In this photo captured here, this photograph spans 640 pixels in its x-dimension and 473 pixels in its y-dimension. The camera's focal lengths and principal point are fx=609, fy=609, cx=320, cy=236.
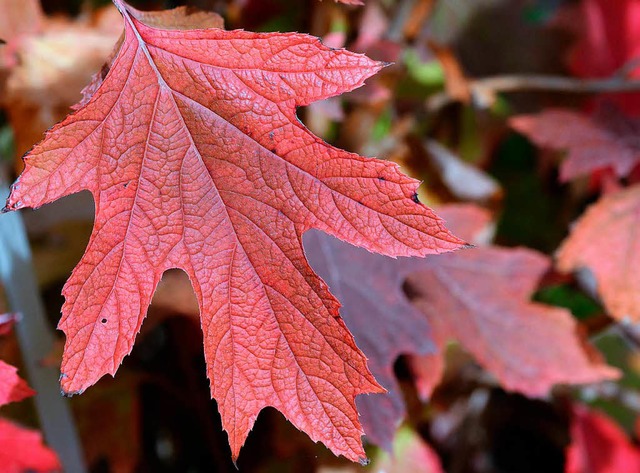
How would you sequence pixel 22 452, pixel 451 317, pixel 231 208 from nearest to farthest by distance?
pixel 231 208 < pixel 22 452 < pixel 451 317

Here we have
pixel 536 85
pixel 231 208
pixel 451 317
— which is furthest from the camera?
pixel 536 85

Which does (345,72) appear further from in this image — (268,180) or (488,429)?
(488,429)

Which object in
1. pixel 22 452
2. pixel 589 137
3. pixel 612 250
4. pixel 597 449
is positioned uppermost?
pixel 589 137

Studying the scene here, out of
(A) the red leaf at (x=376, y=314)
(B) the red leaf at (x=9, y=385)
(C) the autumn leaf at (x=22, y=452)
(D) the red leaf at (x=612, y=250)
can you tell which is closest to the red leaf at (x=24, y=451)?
(C) the autumn leaf at (x=22, y=452)

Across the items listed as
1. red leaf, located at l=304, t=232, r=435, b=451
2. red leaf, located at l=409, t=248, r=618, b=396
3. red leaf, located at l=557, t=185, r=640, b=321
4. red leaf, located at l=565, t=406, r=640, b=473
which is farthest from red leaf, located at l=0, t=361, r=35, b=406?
red leaf, located at l=565, t=406, r=640, b=473

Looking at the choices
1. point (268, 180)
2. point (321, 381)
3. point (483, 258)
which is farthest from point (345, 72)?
point (483, 258)

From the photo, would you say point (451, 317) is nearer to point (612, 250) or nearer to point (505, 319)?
point (505, 319)

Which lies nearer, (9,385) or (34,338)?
(9,385)

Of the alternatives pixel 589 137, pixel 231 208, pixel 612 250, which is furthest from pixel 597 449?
pixel 231 208
